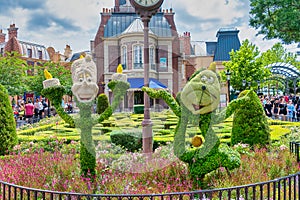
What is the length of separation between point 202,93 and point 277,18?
345 inches

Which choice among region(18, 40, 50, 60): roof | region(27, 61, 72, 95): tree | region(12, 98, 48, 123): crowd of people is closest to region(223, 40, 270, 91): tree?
region(27, 61, 72, 95): tree

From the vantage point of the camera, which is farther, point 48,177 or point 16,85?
point 16,85

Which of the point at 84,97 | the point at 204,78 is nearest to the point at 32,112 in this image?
the point at 84,97

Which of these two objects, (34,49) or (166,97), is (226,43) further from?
(166,97)

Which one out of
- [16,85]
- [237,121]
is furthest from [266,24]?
[16,85]

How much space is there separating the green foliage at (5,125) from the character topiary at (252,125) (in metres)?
5.64

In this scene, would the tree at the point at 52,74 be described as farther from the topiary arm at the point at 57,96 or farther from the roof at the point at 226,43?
the roof at the point at 226,43

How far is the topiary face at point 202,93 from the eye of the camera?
4254 millimetres

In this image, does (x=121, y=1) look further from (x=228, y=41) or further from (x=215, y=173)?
(x=215, y=173)

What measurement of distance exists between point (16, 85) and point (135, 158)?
1622cm

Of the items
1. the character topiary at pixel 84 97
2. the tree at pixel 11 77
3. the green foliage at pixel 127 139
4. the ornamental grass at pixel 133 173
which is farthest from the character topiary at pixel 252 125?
the tree at pixel 11 77

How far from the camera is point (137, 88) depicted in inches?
299

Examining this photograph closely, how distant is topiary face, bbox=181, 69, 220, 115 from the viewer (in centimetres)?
425

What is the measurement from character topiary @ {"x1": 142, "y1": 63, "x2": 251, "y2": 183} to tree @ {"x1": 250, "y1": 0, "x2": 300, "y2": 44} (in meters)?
7.87
